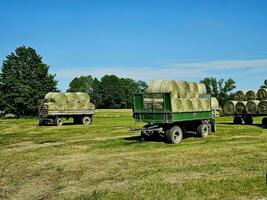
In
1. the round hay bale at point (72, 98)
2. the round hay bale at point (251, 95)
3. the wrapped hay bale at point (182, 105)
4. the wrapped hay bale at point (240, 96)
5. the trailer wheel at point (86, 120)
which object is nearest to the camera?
the wrapped hay bale at point (182, 105)

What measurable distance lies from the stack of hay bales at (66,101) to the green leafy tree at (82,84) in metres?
112

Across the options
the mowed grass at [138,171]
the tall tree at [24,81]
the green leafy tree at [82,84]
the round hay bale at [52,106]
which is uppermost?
the green leafy tree at [82,84]

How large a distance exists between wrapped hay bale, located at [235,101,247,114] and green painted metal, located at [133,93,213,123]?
11377mm

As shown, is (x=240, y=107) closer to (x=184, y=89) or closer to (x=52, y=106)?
(x=184, y=89)

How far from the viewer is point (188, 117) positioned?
19.6 metres

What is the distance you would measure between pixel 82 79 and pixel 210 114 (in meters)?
137

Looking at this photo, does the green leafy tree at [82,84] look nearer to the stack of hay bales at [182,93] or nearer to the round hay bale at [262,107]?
the round hay bale at [262,107]

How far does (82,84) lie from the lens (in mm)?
155250

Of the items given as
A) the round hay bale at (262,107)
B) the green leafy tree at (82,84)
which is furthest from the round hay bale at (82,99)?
the green leafy tree at (82,84)

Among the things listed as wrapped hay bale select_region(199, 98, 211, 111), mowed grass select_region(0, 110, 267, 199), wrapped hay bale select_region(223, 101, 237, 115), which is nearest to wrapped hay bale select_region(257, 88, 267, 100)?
wrapped hay bale select_region(223, 101, 237, 115)

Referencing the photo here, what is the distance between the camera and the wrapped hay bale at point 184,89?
64.5 feet

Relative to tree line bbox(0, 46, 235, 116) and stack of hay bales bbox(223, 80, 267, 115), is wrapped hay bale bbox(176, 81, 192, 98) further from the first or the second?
tree line bbox(0, 46, 235, 116)

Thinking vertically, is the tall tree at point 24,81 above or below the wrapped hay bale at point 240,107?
above

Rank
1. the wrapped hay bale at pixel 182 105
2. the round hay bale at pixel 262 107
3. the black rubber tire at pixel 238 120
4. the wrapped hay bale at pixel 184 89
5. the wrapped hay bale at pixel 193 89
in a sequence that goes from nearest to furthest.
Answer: the wrapped hay bale at pixel 182 105, the wrapped hay bale at pixel 184 89, the wrapped hay bale at pixel 193 89, the round hay bale at pixel 262 107, the black rubber tire at pixel 238 120
